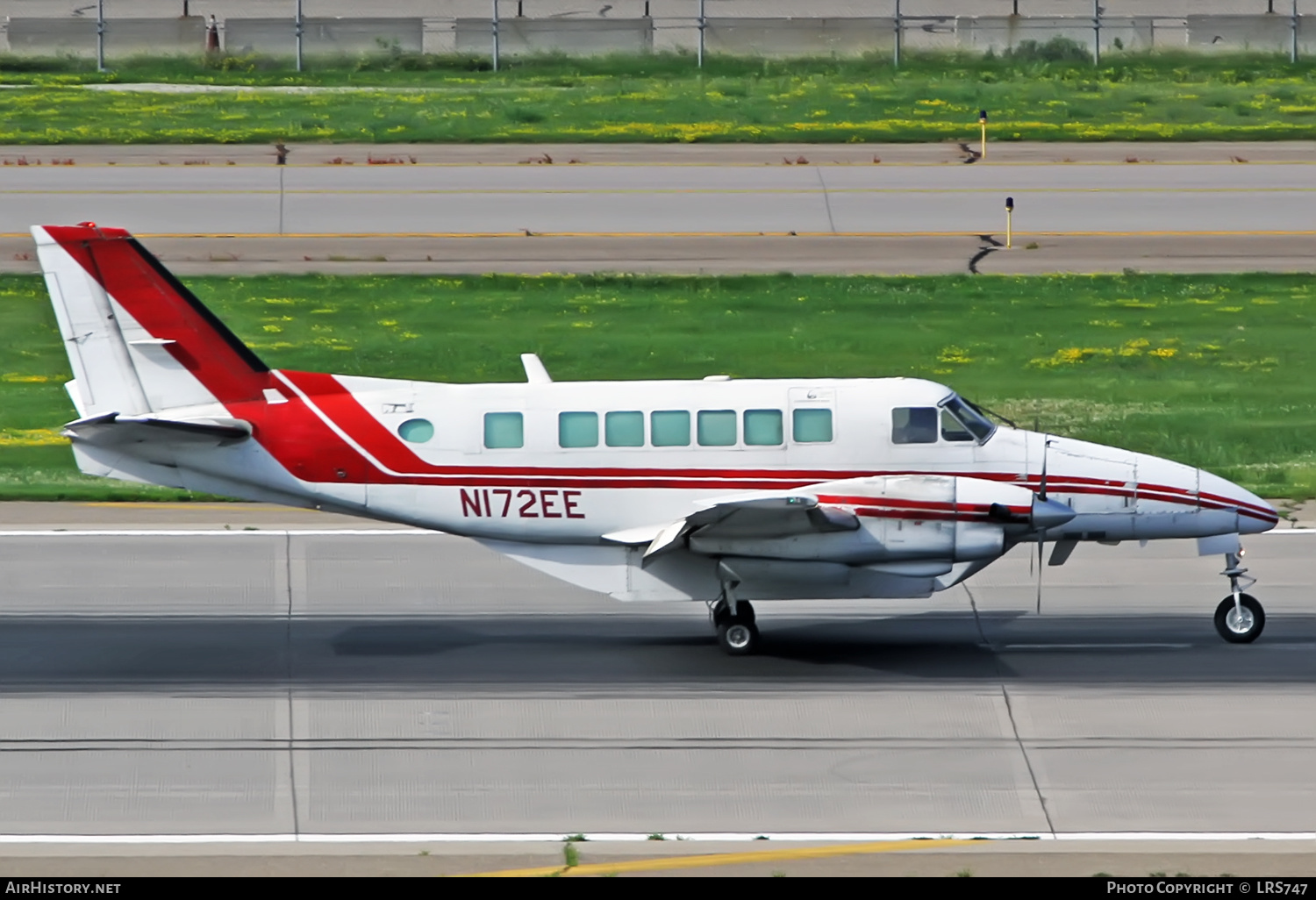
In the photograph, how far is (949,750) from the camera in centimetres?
1623

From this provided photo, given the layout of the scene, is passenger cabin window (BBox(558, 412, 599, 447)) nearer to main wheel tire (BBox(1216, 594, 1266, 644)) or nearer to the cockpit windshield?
the cockpit windshield

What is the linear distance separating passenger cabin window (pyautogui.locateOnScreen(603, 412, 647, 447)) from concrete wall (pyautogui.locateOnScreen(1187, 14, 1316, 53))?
39916 mm

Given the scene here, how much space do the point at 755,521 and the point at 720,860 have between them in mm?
5139

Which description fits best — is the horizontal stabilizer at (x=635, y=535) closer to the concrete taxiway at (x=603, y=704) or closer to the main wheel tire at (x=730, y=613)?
the main wheel tire at (x=730, y=613)

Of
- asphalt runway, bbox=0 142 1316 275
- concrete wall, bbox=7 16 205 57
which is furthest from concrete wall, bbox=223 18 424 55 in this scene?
asphalt runway, bbox=0 142 1316 275

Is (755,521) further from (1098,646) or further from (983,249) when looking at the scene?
(983,249)

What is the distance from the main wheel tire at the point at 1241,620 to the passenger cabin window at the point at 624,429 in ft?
19.4

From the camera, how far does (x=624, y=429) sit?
1883cm

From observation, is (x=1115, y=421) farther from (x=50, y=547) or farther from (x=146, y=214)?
(x=146, y=214)

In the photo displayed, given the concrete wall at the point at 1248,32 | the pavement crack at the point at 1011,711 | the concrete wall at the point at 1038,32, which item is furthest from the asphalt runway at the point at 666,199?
the pavement crack at the point at 1011,711

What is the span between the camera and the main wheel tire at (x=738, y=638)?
739 inches

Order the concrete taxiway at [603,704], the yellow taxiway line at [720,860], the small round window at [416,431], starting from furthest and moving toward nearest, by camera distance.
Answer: the small round window at [416,431] < the concrete taxiway at [603,704] < the yellow taxiway line at [720,860]

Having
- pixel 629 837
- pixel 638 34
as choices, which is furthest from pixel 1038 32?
pixel 629 837
